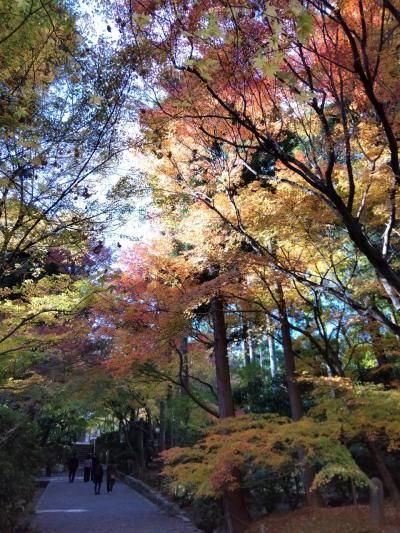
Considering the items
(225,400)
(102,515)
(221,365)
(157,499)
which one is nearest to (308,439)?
(225,400)

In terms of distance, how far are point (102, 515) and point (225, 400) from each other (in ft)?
18.0

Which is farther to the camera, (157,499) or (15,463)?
(157,499)

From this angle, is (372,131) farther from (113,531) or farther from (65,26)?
(113,531)

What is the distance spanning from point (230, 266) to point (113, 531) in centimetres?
697

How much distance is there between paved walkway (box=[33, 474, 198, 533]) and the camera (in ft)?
36.4

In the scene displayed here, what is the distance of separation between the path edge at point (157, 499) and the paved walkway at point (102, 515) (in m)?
0.18

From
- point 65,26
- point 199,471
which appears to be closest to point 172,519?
point 199,471

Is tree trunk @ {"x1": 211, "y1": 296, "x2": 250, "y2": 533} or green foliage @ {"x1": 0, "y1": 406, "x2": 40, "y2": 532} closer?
green foliage @ {"x1": 0, "y1": 406, "x2": 40, "y2": 532}

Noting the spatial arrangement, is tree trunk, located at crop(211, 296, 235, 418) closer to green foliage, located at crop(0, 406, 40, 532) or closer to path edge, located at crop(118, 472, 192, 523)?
path edge, located at crop(118, 472, 192, 523)

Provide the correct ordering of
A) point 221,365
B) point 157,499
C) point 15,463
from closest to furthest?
point 15,463 → point 221,365 → point 157,499

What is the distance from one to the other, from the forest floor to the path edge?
11.9 feet

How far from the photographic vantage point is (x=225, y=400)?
36.5 ft

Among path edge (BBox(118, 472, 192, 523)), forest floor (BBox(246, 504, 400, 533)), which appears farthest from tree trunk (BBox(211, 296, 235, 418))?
path edge (BBox(118, 472, 192, 523))

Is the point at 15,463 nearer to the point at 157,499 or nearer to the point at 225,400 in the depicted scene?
the point at 225,400
